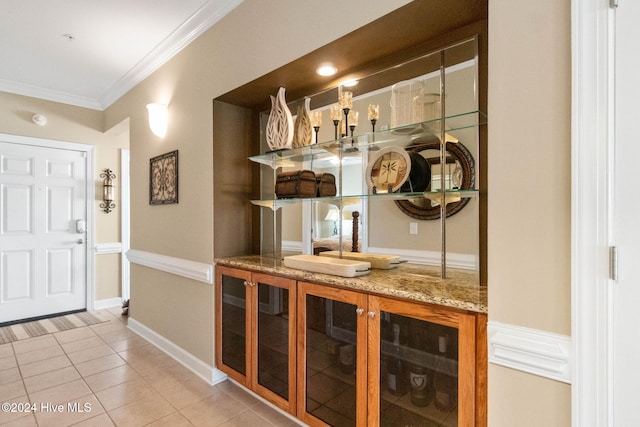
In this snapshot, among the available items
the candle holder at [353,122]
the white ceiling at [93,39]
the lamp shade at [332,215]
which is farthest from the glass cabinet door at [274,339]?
the white ceiling at [93,39]

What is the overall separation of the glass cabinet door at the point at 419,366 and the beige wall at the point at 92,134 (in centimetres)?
404

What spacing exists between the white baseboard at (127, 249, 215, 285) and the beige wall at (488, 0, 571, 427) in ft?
6.43

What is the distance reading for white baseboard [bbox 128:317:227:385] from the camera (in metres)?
2.44

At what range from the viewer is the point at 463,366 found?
1203 mm

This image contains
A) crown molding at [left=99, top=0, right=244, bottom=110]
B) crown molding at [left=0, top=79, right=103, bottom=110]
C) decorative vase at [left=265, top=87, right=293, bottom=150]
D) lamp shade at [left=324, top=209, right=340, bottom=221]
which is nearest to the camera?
lamp shade at [left=324, top=209, right=340, bottom=221]

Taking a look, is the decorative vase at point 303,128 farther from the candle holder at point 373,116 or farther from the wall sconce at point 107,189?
the wall sconce at point 107,189

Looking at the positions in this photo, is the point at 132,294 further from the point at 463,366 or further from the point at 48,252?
the point at 463,366

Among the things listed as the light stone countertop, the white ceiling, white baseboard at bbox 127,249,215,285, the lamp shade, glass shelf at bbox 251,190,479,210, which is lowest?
white baseboard at bbox 127,249,215,285

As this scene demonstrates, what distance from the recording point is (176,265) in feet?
9.11

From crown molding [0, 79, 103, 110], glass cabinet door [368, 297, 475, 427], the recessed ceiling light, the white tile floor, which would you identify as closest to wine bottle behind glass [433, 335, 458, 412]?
glass cabinet door [368, 297, 475, 427]

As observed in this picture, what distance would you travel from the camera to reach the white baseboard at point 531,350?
99 centimetres

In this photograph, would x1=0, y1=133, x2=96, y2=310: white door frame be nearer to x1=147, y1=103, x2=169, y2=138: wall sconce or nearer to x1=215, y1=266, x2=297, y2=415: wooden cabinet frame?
x1=147, y1=103, x2=169, y2=138: wall sconce
